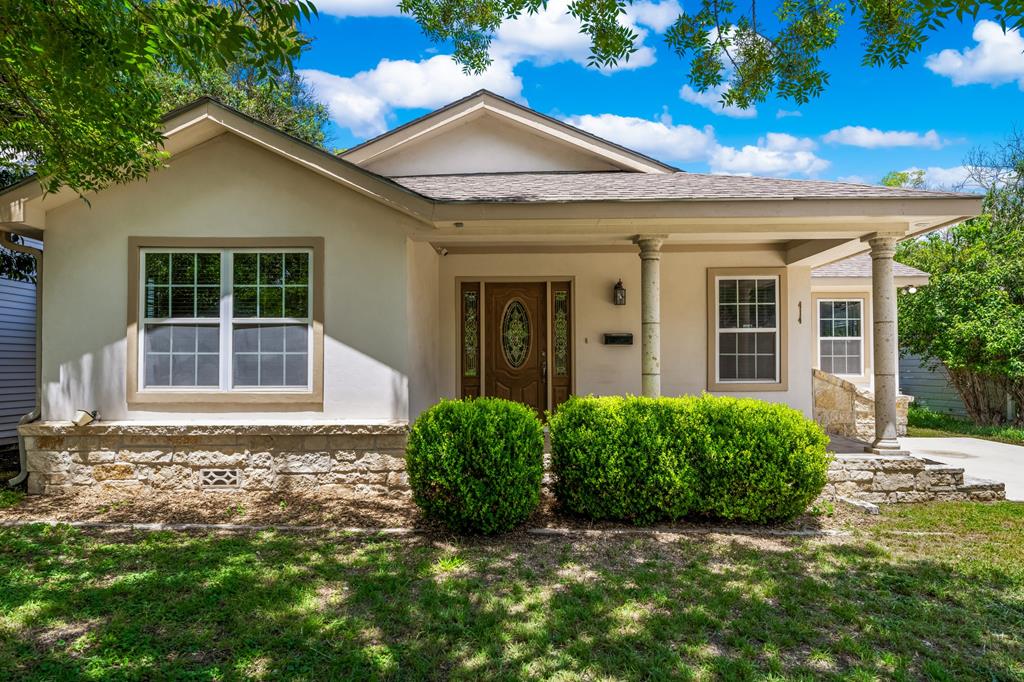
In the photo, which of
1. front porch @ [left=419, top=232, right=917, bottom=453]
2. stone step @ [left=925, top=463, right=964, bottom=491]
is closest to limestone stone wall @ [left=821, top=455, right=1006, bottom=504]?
stone step @ [left=925, top=463, right=964, bottom=491]

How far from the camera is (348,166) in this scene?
5840 mm

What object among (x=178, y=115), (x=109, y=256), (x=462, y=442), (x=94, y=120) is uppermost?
(x=178, y=115)

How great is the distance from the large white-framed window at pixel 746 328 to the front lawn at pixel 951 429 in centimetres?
449

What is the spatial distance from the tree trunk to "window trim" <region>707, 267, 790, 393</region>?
618 cm

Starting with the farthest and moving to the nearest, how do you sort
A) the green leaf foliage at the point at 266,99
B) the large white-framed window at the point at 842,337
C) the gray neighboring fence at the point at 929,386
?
the green leaf foliage at the point at 266,99 → the gray neighboring fence at the point at 929,386 → the large white-framed window at the point at 842,337

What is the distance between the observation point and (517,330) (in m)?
8.55

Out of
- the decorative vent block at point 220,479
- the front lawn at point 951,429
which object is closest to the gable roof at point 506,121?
the decorative vent block at point 220,479

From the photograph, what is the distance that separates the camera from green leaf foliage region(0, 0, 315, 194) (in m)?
3.68

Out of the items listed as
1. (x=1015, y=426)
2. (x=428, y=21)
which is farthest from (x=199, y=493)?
(x=1015, y=426)

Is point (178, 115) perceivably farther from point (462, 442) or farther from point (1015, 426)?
point (1015, 426)

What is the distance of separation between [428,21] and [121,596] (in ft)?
19.9

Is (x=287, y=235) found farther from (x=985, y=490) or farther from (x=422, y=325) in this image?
(x=985, y=490)

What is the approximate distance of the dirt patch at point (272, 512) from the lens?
516 centimetres

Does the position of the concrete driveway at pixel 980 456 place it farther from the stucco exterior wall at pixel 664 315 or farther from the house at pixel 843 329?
the stucco exterior wall at pixel 664 315
